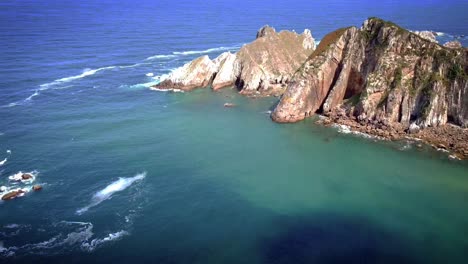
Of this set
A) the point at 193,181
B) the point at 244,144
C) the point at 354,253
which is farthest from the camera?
the point at 244,144

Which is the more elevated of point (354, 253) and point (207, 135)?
point (207, 135)

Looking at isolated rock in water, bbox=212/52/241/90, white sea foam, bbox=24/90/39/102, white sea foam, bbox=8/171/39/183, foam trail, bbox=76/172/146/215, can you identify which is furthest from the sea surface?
isolated rock in water, bbox=212/52/241/90

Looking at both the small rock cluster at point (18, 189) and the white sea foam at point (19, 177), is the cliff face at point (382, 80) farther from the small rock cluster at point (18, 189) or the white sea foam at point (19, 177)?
the small rock cluster at point (18, 189)

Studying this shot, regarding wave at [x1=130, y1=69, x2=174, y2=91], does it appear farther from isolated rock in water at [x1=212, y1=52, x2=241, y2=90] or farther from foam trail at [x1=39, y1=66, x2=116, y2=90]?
foam trail at [x1=39, y1=66, x2=116, y2=90]

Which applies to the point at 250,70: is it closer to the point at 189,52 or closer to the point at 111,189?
the point at 189,52

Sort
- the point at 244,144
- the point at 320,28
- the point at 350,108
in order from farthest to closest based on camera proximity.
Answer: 1. the point at 320,28
2. the point at 350,108
3. the point at 244,144

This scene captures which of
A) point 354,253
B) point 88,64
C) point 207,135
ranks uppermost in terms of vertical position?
point 88,64

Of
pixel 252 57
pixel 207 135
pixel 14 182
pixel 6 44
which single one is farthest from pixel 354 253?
pixel 6 44

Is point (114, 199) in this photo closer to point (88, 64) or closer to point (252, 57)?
point (252, 57)
